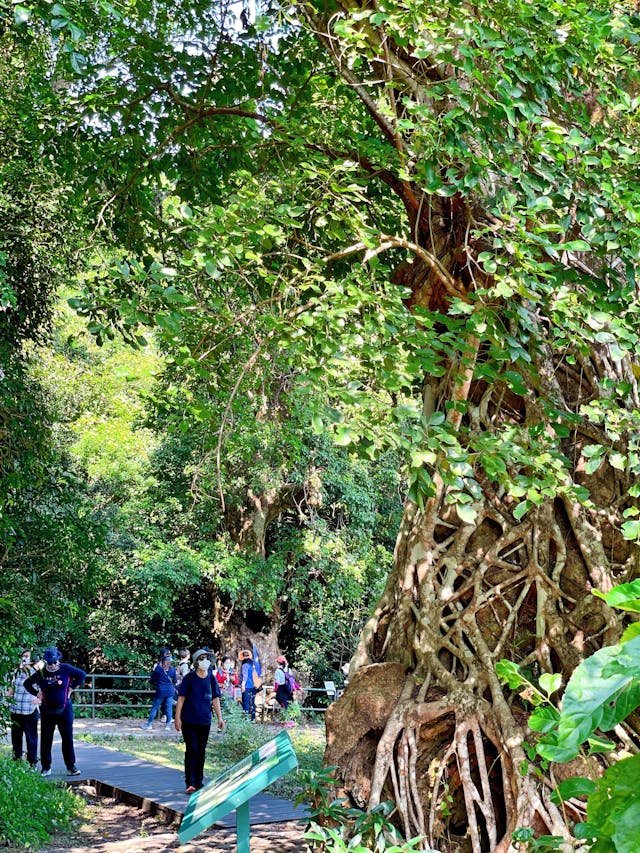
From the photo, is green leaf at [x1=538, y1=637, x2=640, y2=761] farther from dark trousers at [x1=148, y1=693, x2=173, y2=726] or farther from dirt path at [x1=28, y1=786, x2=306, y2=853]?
dark trousers at [x1=148, y1=693, x2=173, y2=726]

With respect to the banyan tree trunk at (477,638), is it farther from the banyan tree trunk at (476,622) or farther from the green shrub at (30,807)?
the green shrub at (30,807)

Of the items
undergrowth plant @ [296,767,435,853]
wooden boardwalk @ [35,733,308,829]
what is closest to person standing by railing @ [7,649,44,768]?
wooden boardwalk @ [35,733,308,829]

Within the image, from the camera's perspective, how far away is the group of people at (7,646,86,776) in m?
10.5

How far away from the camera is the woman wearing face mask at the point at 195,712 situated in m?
8.74

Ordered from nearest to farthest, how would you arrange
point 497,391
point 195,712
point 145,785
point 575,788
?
point 575,788, point 497,391, point 195,712, point 145,785

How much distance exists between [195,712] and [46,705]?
2.68 metres

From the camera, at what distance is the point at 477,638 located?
521 cm

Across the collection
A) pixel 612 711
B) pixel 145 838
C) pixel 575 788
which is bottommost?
pixel 145 838

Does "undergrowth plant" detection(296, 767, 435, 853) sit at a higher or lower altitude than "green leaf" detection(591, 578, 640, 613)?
lower

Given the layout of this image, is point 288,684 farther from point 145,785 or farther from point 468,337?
point 468,337

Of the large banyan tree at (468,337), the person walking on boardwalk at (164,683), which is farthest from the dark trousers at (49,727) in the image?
the large banyan tree at (468,337)

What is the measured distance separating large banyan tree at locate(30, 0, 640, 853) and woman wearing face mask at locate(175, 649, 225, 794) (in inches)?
135

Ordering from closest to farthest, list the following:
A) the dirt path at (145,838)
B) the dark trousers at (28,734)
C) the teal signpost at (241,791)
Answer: the teal signpost at (241,791), the dirt path at (145,838), the dark trousers at (28,734)

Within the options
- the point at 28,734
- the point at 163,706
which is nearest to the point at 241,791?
the point at 28,734
